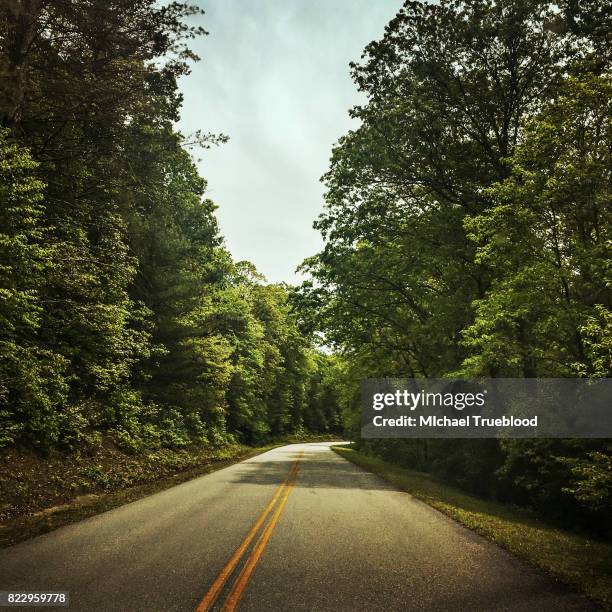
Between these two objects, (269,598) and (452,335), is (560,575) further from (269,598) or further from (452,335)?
(452,335)

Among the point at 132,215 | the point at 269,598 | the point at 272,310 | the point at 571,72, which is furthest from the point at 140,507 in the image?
the point at 272,310

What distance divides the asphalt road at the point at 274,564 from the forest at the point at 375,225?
393 centimetres

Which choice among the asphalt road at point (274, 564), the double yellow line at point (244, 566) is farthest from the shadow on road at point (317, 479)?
the double yellow line at point (244, 566)

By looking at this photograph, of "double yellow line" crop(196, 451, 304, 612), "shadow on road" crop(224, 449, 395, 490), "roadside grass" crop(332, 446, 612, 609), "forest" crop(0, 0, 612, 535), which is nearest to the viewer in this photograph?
"double yellow line" crop(196, 451, 304, 612)

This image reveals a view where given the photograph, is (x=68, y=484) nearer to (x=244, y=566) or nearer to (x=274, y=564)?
(x=244, y=566)

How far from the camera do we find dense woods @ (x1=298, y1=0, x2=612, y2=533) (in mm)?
12156

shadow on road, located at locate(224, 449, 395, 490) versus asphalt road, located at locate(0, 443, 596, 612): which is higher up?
asphalt road, located at locate(0, 443, 596, 612)

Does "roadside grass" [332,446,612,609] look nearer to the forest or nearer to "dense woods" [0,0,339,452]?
the forest

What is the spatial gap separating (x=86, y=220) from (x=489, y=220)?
12.7 metres

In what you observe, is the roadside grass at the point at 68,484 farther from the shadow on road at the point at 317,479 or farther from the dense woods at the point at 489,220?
the dense woods at the point at 489,220

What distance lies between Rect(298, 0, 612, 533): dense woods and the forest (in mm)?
84

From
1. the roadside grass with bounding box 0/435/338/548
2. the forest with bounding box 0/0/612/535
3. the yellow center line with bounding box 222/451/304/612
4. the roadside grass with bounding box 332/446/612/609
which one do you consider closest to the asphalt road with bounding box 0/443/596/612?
the yellow center line with bounding box 222/451/304/612

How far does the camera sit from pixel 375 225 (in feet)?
64.9

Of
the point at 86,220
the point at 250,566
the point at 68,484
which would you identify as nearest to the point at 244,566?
the point at 250,566
